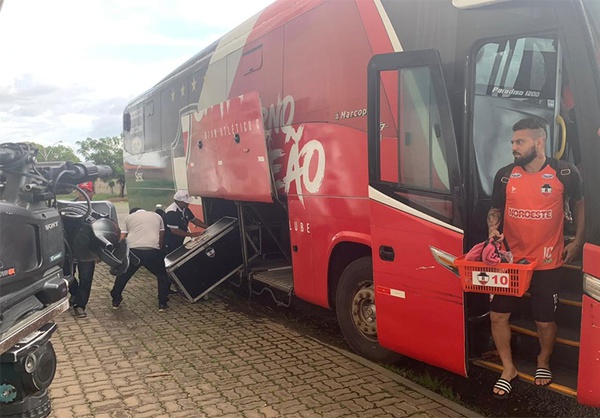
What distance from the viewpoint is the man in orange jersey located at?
3871 mm

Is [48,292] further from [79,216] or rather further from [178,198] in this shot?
[178,198]

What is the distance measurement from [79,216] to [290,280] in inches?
122

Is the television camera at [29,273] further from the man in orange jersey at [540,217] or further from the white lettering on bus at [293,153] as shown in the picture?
the man in orange jersey at [540,217]

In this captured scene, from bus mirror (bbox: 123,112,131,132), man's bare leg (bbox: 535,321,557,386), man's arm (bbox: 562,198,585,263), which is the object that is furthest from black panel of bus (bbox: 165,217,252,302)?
bus mirror (bbox: 123,112,131,132)

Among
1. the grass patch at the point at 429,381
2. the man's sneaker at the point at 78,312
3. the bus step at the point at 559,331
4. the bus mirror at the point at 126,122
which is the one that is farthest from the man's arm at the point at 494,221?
the bus mirror at the point at 126,122

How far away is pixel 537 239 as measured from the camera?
13.0ft

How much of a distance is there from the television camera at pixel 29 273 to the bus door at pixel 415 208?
7.93 feet

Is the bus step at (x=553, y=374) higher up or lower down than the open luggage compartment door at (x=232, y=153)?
lower down

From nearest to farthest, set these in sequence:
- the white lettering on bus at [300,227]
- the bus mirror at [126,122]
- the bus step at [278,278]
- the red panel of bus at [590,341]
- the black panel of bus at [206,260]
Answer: the red panel of bus at [590,341], the white lettering on bus at [300,227], the bus step at [278,278], the black panel of bus at [206,260], the bus mirror at [126,122]

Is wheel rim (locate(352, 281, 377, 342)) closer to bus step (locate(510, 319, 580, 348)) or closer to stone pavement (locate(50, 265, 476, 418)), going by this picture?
stone pavement (locate(50, 265, 476, 418))

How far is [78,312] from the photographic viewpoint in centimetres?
751

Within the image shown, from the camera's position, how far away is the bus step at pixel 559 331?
13.3ft

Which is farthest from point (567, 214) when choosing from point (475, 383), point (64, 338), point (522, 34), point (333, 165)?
point (64, 338)

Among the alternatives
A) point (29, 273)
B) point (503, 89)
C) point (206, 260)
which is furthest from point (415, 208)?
point (206, 260)
